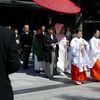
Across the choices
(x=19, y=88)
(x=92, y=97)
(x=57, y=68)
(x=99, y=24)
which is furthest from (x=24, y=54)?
(x=99, y=24)

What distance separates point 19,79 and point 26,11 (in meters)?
7.90

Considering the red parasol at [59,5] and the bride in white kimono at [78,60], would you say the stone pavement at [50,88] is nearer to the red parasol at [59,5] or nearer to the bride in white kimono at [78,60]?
the bride in white kimono at [78,60]

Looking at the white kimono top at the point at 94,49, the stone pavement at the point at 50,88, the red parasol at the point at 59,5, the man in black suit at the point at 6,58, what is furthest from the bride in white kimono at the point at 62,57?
Answer: the man in black suit at the point at 6,58

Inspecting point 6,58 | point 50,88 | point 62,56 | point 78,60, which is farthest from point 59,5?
point 6,58

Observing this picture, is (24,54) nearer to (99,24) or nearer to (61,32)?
(61,32)

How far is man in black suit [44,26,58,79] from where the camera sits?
10.9m

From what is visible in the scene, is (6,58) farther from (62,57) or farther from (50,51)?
(62,57)

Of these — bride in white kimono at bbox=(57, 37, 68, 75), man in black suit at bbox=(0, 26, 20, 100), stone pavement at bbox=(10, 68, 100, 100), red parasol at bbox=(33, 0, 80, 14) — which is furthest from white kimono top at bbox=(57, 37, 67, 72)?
man in black suit at bbox=(0, 26, 20, 100)

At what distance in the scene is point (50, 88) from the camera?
→ 9320mm

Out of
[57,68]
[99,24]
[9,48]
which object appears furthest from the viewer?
[99,24]

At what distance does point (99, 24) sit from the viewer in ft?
70.0

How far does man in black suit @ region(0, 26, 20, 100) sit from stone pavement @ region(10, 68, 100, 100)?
181 inches

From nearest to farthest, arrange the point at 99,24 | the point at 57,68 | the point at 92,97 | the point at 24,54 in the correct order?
the point at 92,97
the point at 57,68
the point at 24,54
the point at 99,24

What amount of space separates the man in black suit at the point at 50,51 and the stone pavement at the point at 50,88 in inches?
12.1
